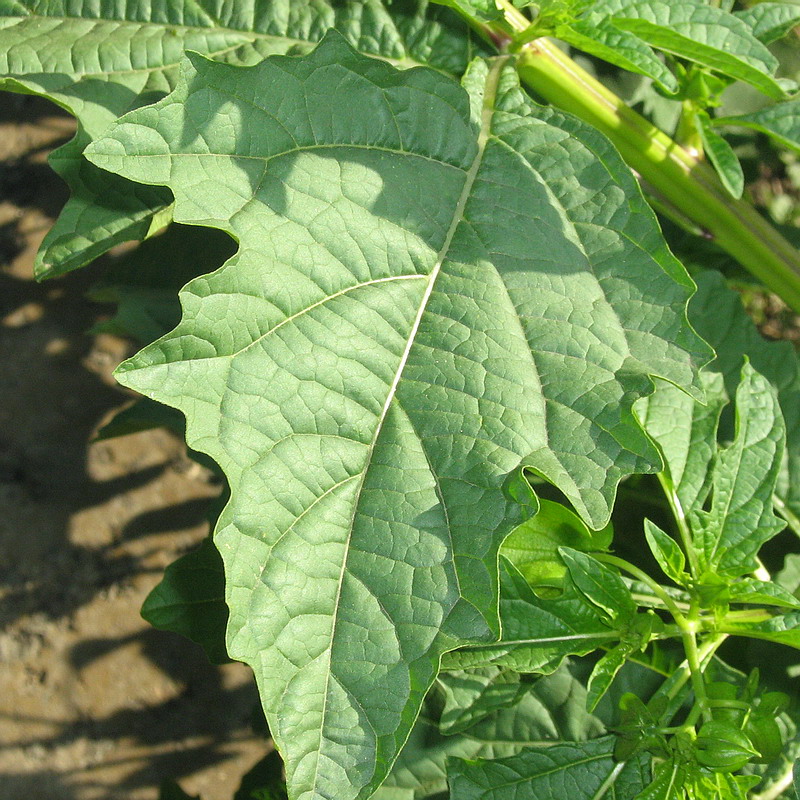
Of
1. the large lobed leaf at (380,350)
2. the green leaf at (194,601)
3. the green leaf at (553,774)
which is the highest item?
the large lobed leaf at (380,350)

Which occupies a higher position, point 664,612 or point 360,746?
point 360,746

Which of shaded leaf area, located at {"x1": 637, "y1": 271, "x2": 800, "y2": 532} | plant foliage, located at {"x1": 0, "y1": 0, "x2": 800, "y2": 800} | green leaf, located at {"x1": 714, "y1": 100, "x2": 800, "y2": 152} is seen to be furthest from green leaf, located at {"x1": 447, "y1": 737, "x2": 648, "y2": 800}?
green leaf, located at {"x1": 714, "y1": 100, "x2": 800, "y2": 152}

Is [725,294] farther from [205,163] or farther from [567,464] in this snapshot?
[205,163]

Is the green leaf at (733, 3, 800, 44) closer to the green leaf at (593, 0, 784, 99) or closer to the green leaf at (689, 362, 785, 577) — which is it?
the green leaf at (593, 0, 784, 99)

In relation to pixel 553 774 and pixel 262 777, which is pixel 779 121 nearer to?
pixel 553 774

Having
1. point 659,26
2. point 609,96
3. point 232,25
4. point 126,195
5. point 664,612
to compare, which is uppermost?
point 659,26

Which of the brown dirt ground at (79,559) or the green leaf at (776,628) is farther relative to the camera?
the brown dirt ground at (79,559)

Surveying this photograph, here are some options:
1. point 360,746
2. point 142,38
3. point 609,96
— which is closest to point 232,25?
point 142,38

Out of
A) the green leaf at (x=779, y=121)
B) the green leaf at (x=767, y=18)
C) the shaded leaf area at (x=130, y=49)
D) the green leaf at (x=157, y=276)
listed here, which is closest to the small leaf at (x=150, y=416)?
the green leaf at (x=157, y=276)

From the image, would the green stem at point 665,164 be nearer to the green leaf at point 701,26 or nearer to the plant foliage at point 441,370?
the plant foliage at point 441,370
